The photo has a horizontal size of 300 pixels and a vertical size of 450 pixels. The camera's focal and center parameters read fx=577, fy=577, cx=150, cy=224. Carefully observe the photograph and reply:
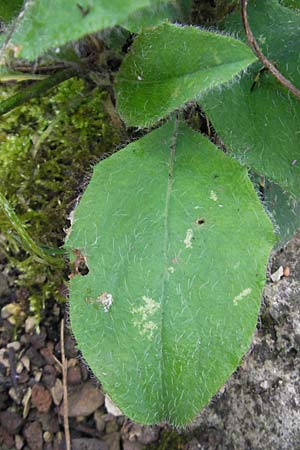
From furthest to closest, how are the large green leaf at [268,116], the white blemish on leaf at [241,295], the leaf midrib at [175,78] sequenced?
the large green leaf at [268,116]
the white blemish on leaf at [241,295]
the leaf midrib at [175,78]

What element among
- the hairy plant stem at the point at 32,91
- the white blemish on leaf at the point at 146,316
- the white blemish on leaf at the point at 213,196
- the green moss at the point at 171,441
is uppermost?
the hairy plant stem at the point at 32,91

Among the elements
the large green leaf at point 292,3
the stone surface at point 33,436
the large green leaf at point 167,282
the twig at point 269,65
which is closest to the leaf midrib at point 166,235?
the large green leaf at point 167,282

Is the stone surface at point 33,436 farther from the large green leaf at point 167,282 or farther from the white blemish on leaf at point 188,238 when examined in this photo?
the white blemish on leaf at point 188,238

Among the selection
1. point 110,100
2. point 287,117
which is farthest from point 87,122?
point 287,117

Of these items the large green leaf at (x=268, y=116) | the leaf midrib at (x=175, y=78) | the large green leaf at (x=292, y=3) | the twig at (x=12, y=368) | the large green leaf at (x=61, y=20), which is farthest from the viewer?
the twig at (x=12, y=368)

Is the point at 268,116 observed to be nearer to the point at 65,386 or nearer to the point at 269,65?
the point at 269,65

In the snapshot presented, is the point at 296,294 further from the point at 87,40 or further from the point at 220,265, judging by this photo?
the point at 87,40
